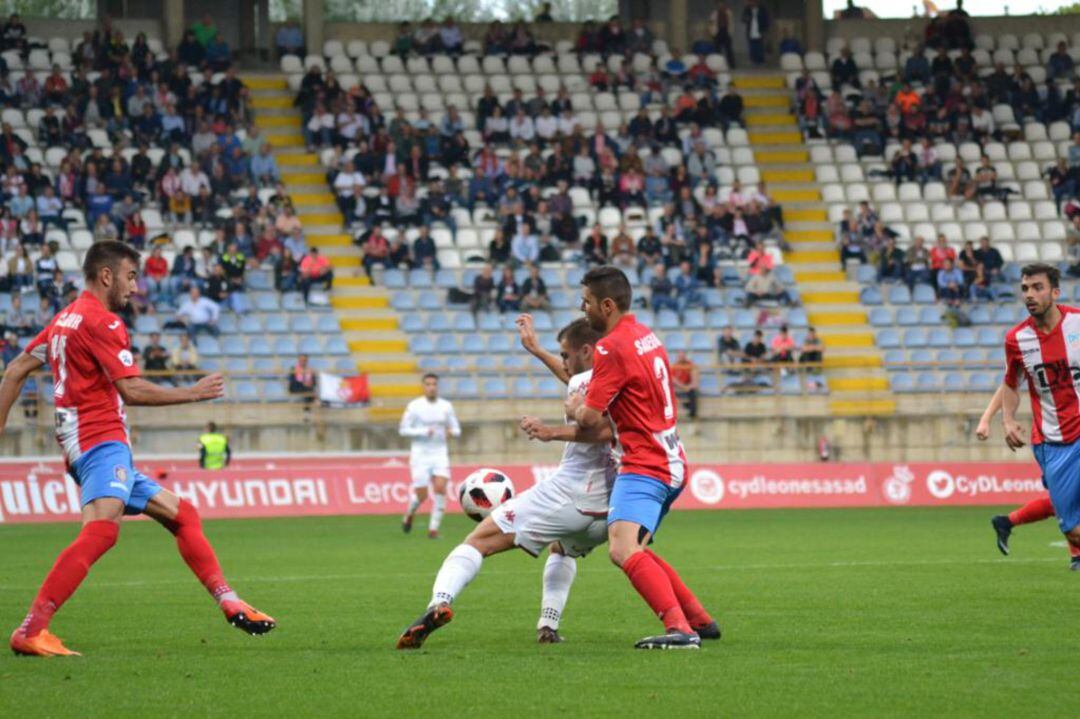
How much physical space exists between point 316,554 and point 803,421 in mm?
14645

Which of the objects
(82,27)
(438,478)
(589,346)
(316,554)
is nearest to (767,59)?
(82,27)

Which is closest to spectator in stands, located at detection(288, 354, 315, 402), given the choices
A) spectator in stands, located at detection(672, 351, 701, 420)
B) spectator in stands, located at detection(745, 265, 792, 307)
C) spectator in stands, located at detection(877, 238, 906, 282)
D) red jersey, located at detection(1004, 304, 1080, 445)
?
spectator in stands, located at detection(672, 351, 701, 420)

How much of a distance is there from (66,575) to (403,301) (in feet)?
85.1

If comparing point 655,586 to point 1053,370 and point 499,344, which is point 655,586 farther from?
point 499,344

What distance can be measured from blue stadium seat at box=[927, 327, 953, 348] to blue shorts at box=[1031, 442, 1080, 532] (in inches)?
921

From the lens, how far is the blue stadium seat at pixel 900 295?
124 feet

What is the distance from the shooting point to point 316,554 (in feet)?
68.7

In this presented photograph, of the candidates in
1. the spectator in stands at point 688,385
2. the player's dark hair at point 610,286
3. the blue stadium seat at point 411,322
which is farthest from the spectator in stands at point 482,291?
the player's dark hair at point 610,286

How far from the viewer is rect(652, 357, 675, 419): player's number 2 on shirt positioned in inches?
408

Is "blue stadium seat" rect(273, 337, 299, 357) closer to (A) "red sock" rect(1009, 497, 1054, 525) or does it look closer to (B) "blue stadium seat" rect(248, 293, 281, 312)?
(B) "blue stadium seat" rect(248, 293, 281, 312)

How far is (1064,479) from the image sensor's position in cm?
1331

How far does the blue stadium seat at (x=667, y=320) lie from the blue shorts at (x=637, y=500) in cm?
2560

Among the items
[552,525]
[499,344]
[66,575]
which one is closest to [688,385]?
[499,344]

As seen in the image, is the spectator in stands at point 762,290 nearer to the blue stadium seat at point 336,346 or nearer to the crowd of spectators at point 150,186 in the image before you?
the blue stadium seat at point 336,346
